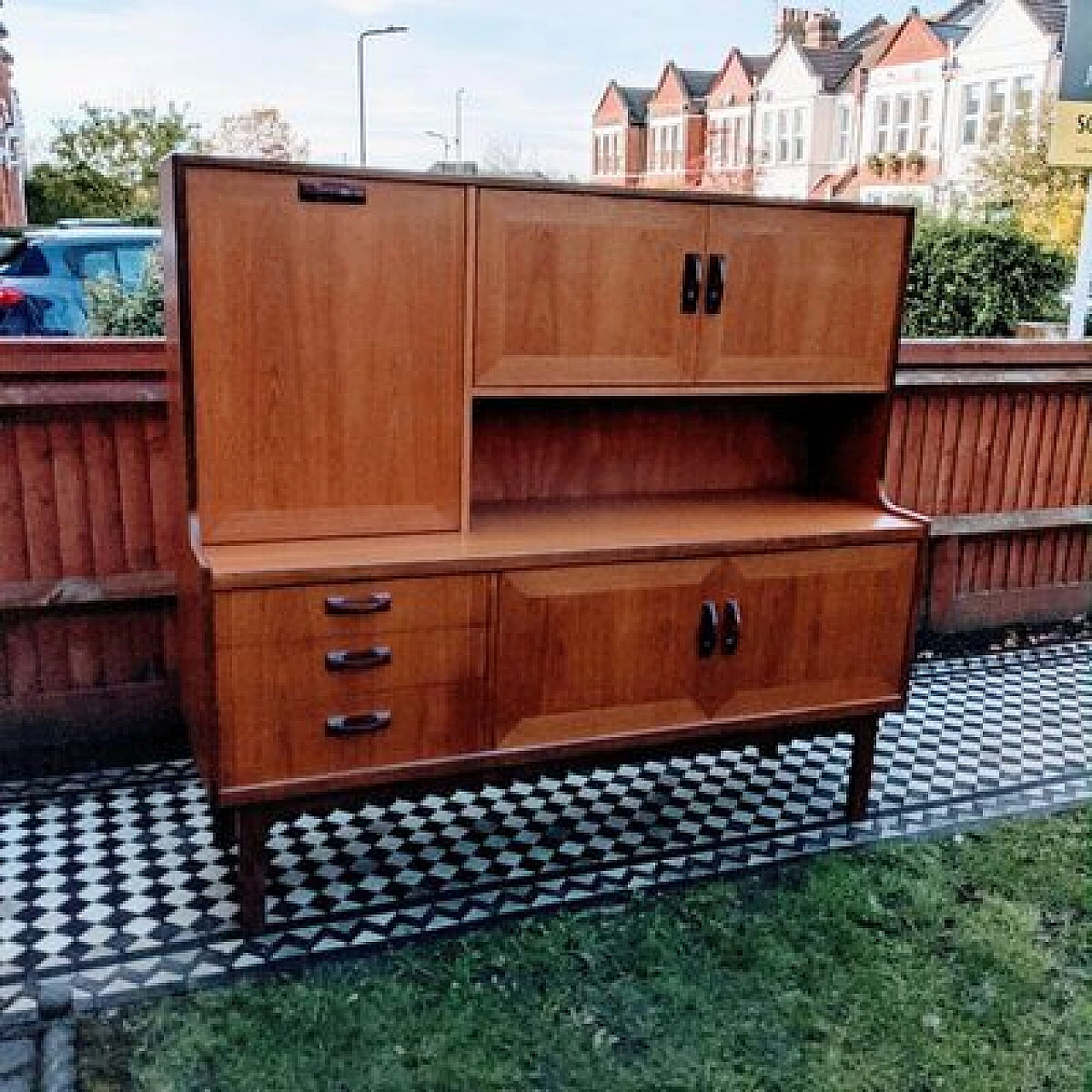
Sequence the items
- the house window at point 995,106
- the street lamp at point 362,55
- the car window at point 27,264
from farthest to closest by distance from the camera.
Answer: the house window at point 995,106
the street lamp at point 362,55
the car window at point 27,264

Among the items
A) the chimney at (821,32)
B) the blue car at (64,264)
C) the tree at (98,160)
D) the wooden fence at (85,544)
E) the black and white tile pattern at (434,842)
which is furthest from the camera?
the chimney at (821,32)

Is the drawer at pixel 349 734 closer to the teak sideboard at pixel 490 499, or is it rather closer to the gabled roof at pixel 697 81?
the teak sideboard at pixel 490 499

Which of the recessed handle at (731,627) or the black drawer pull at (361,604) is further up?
the black drawer pull at (361,604)

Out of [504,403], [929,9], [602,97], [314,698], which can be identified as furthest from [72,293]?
[602,97]

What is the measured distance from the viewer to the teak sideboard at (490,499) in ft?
7.89

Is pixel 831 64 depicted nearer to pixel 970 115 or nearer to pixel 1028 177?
pixel 970 115

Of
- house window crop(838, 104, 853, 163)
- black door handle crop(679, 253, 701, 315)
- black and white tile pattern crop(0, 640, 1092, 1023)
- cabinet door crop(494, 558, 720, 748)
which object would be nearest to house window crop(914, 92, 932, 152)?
house window crop(838, 104, 853, 163)

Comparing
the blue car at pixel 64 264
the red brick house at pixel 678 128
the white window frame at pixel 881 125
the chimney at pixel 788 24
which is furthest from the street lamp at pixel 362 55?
the chimney at pixel 788 24

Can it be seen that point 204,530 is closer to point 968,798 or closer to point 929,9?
point 968,798

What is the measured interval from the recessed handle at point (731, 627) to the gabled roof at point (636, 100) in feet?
100

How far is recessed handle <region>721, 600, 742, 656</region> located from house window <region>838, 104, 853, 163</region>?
23.3 m

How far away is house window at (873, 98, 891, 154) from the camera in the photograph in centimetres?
2262

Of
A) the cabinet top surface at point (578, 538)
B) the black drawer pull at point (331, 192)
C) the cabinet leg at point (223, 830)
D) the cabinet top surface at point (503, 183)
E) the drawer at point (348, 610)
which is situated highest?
the cabinet top surface at point (503, 183)

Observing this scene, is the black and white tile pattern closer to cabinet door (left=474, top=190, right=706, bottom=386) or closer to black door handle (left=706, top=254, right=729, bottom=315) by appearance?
cabinet door (left=474, top=190, right=706, bottom=386)
